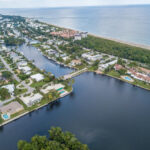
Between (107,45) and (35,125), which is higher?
(107,45)

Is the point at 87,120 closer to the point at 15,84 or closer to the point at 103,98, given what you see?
the point at 103,98

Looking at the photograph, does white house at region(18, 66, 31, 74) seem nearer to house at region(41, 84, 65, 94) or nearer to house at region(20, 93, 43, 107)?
house at region(41, 84, 65, 94)

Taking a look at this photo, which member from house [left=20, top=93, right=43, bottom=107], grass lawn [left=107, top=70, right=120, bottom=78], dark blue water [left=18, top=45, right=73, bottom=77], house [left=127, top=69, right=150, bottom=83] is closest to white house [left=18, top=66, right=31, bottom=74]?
dark blue water [left=18, top=45, right=73, bottom=77]

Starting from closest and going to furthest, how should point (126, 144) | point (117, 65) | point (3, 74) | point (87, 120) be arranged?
1. point (126, 144)
2. point (87, 120)
3. point (3, 74)
4. point (117, 65)

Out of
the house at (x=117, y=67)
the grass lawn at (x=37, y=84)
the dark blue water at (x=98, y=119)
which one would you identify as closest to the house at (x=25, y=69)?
the grass lawn at (x=37, y=84)

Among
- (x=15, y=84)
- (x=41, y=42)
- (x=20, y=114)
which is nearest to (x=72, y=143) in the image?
(x=20, y=114)

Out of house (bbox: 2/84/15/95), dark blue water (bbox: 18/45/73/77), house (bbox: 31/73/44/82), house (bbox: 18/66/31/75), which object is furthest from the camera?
dark blue water (bbox: 18/45/73/77)

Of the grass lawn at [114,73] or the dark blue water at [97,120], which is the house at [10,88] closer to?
the dark blue water at [97,120]
